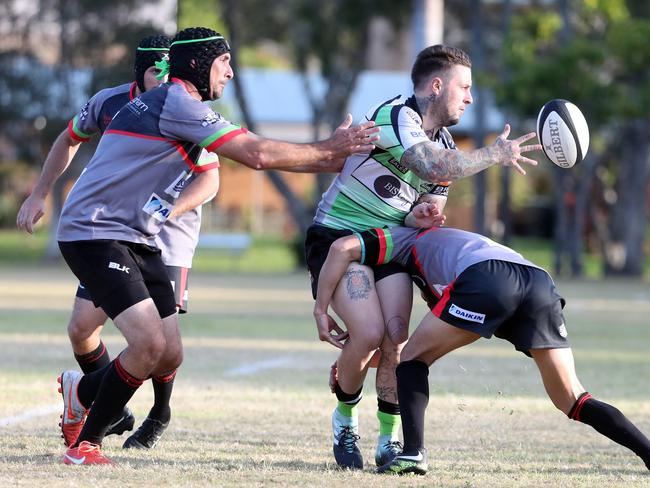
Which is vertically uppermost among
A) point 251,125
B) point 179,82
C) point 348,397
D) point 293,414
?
point 179,82

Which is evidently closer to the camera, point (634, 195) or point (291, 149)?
point (291, 149)

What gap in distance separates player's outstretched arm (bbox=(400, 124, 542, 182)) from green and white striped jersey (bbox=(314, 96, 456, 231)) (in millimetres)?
162

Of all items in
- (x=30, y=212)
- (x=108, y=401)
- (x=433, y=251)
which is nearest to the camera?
(x=108, y=401)

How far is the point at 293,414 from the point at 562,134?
3003 millimetres

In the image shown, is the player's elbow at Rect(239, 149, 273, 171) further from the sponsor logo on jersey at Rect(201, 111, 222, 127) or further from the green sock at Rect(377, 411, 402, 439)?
the green sock at Rect(377, 411, 402, 439)

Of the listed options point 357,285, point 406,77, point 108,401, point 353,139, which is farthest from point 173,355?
point 406,77

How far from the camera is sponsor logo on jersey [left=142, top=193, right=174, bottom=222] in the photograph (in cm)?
595

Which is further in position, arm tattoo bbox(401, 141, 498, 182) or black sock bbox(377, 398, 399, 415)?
black sock bbox(377, 398, 399, 415)

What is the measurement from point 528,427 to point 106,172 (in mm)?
3416

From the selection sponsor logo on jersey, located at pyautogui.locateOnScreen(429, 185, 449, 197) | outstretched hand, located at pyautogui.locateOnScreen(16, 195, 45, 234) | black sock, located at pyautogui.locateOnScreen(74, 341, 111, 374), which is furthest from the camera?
black sock, located at pyautogui.locateOnScreen(74, 341, 111, 374)

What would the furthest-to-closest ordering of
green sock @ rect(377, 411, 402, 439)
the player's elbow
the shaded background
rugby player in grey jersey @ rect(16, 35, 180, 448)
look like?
the shaded background
rugby player in grey jersey @ rect(16, 35, 180, 448)
green sock @ rect(377, 411, 402, 439)
the player's elbow

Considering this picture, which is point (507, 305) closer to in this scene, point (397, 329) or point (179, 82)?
point (397, 329)

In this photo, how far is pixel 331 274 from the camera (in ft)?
20.2

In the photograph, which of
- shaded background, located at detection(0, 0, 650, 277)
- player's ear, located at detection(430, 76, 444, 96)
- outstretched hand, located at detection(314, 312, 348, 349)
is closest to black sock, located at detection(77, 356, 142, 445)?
outstretched hand, located at detection(314, 312, 348, 349)
